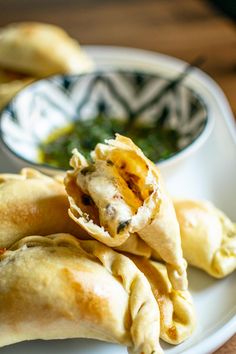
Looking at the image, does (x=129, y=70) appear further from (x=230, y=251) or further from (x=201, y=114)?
(x=230, y=251)

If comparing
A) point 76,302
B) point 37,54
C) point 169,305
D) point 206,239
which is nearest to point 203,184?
point 206,239

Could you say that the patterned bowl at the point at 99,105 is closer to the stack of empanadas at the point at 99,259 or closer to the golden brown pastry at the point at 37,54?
the golden brown pastry at the point at 37,54

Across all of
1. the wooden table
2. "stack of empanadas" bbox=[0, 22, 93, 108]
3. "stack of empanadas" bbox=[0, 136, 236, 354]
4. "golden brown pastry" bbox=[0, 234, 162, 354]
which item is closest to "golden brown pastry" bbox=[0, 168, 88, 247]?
"stack of empanadas" bbox=[0, 136, 236, 354]

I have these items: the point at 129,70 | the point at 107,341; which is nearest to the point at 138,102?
the point at 129,70

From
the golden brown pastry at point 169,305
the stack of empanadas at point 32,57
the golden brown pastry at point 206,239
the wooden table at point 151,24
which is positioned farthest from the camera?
the wooden table at point 151,24

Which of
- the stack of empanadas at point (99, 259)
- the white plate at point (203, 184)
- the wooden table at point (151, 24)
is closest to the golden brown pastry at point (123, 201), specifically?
the stack of empanadas at point (99, 259)

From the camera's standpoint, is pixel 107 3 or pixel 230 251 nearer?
pixel 230 251

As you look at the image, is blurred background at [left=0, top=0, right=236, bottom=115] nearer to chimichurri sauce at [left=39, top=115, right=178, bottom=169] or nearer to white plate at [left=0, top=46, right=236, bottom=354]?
white plate at [left=0, top=46, right=236, bottom=354]
